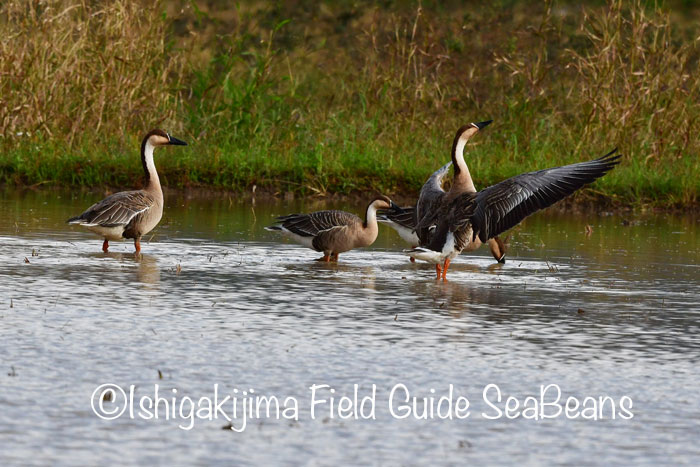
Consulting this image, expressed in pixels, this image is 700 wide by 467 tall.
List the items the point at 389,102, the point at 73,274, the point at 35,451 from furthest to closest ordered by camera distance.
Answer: the point at 389,102
the point at 73,274
the point at 35,451

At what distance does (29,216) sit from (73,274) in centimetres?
455

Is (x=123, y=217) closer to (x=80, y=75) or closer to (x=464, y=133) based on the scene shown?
(x=464, y=133)

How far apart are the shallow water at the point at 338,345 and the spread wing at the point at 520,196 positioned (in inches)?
20.3

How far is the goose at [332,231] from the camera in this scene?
39.2ft

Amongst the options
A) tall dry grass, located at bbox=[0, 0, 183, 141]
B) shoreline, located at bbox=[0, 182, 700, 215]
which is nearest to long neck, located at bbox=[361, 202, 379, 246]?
shoreline, located at bbox=[0, 182, 700, 215]

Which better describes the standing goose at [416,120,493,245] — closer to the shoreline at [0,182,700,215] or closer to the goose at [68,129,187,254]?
the goose at [68,129,187,254]

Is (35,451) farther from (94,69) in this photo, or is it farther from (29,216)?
(94,69)

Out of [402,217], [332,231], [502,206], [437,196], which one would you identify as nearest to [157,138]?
[332,231]

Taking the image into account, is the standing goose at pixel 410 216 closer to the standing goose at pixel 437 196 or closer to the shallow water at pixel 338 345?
the standing goose at pixel 437 196

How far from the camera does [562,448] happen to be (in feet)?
18.2

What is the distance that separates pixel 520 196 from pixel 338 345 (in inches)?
145

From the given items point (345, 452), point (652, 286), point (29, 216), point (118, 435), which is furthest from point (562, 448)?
point (29, 216)

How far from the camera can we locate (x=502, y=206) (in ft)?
35.8

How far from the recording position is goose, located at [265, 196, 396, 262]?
1194cm
